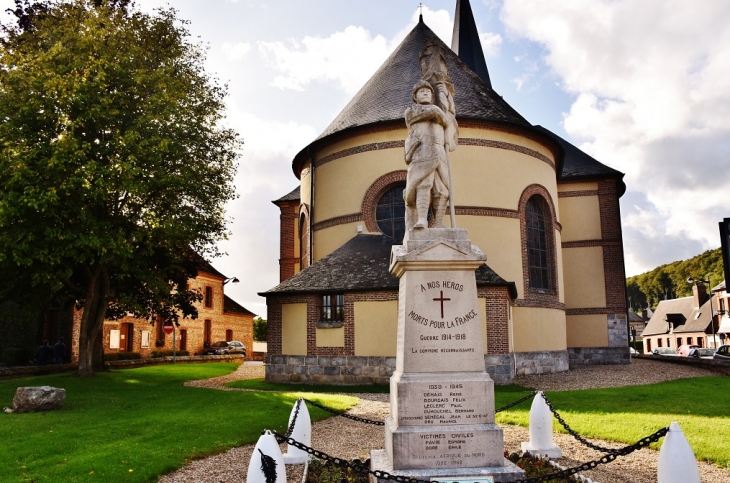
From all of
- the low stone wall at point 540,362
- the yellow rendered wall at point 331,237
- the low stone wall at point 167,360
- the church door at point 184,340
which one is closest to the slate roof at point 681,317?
the low stone wall at point 540,362

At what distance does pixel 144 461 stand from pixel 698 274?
285ft

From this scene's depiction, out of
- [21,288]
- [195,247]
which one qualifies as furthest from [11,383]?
[195,247]

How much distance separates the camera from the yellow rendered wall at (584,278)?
83.0 feet

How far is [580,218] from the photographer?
84.7 feet

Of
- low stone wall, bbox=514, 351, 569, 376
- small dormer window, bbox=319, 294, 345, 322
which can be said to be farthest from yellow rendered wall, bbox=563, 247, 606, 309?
small dormer window, bbox=319, 294, 345, 322

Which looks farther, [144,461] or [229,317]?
[229,317]

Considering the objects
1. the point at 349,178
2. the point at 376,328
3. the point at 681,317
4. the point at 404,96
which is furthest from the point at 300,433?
the point at 681,317

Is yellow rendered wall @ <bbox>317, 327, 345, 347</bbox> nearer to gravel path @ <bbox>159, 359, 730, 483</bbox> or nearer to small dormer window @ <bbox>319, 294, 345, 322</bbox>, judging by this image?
small dormer window @ <bbox>319, 294, 345, 322</bbox>

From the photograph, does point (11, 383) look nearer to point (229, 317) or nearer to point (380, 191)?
point (380, 191)

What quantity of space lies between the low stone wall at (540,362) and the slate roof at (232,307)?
89.8 feet

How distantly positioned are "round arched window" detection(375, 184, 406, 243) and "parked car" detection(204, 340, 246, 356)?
21.6 meters

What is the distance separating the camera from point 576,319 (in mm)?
25484

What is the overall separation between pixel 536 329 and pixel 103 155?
1535 cm

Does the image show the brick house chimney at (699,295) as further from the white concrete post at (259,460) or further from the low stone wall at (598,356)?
the white concrete post at (259,460)
